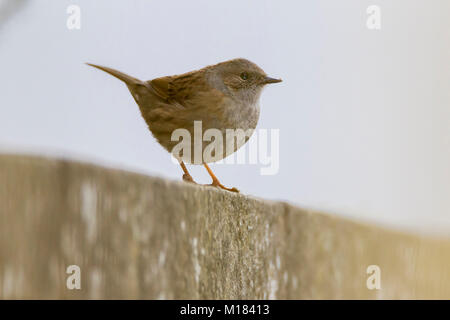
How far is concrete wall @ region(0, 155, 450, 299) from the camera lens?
1.22 m

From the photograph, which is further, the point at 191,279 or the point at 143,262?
the point at 191,279

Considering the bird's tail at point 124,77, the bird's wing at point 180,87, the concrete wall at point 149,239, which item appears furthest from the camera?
the bird's tail at point 124,77

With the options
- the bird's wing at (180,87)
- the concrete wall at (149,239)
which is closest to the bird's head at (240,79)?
the bird's wing at (180,87)

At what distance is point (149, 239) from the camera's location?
64.8 inches

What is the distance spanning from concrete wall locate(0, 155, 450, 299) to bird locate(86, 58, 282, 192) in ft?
2.57

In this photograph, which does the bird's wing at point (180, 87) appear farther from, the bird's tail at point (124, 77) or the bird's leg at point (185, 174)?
the bird's leg at point (185, 174)

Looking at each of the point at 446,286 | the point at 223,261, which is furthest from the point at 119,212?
the point at 446,286

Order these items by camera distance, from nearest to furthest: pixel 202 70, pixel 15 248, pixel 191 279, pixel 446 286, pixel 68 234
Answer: pixel 15 248 < pixel 68 234 < pixel 191 279 < pixel 202 70 < pixel 446 286

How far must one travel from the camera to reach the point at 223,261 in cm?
222

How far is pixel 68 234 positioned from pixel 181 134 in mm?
2311

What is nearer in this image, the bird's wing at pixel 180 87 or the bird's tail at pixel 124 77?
the bird's wing at pixel 180 87

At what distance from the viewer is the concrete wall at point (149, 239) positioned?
1224 mm

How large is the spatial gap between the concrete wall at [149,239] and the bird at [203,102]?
0.78m
